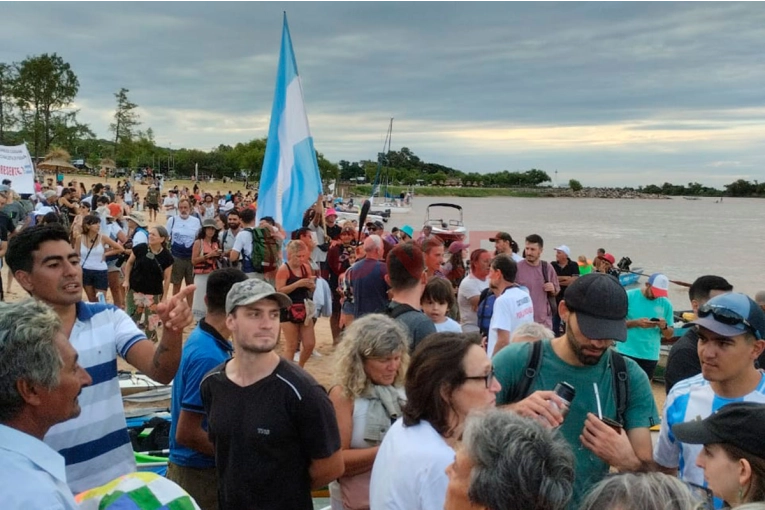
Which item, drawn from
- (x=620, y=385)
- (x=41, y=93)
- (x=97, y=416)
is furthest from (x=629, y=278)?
(x=41, y=93)

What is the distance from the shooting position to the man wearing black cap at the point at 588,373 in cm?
264

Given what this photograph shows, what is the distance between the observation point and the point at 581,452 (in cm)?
266

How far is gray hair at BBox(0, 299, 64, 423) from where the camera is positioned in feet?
5.83

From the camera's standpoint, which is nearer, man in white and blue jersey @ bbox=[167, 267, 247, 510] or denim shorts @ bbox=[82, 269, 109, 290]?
man in white and blue jersey @ bbox=[167, 267, 247, 510]

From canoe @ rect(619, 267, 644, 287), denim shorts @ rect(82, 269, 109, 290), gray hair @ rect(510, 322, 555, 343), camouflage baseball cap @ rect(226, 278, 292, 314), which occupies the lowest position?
denim shorts @ rect(82, 269, 109, 290)

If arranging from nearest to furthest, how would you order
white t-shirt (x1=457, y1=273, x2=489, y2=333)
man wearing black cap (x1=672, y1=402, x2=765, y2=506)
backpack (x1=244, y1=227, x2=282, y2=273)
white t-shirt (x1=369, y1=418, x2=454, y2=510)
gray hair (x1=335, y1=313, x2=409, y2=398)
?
man wearing black cap (x1=672, y1=402, x2=765, y2=506) < white t-shirt (x1=369, y1=418, x2=454, y2=510) < gray hair (x1=335, y1=313, x2=409, y2=398) < white t-shirt (x1=457, y1=273, x2=489, y2=333) < backpack (x1=244, y1=227, x2=282, y2=273)

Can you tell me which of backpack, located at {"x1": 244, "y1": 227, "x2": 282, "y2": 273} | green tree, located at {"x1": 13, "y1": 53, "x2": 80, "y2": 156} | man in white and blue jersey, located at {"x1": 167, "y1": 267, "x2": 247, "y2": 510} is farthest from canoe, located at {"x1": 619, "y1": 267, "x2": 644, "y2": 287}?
green tree, located at {"x1": 13, "y1": 53, "x2": 80, "y2": 156}

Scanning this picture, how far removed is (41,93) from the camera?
5184 centimetres

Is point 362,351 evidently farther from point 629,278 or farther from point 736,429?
point 629,278

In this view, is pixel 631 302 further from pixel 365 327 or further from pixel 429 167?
pixel 429 167

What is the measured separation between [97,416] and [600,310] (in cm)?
219

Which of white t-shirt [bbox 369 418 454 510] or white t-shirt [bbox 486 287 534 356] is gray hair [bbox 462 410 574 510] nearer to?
white t-shirt [bbox 369 418 454 510]

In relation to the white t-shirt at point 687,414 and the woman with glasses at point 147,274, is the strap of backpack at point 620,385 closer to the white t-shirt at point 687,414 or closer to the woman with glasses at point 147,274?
the white t-shirt at point 687,414

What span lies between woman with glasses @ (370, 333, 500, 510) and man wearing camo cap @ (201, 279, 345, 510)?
0.39 metres
